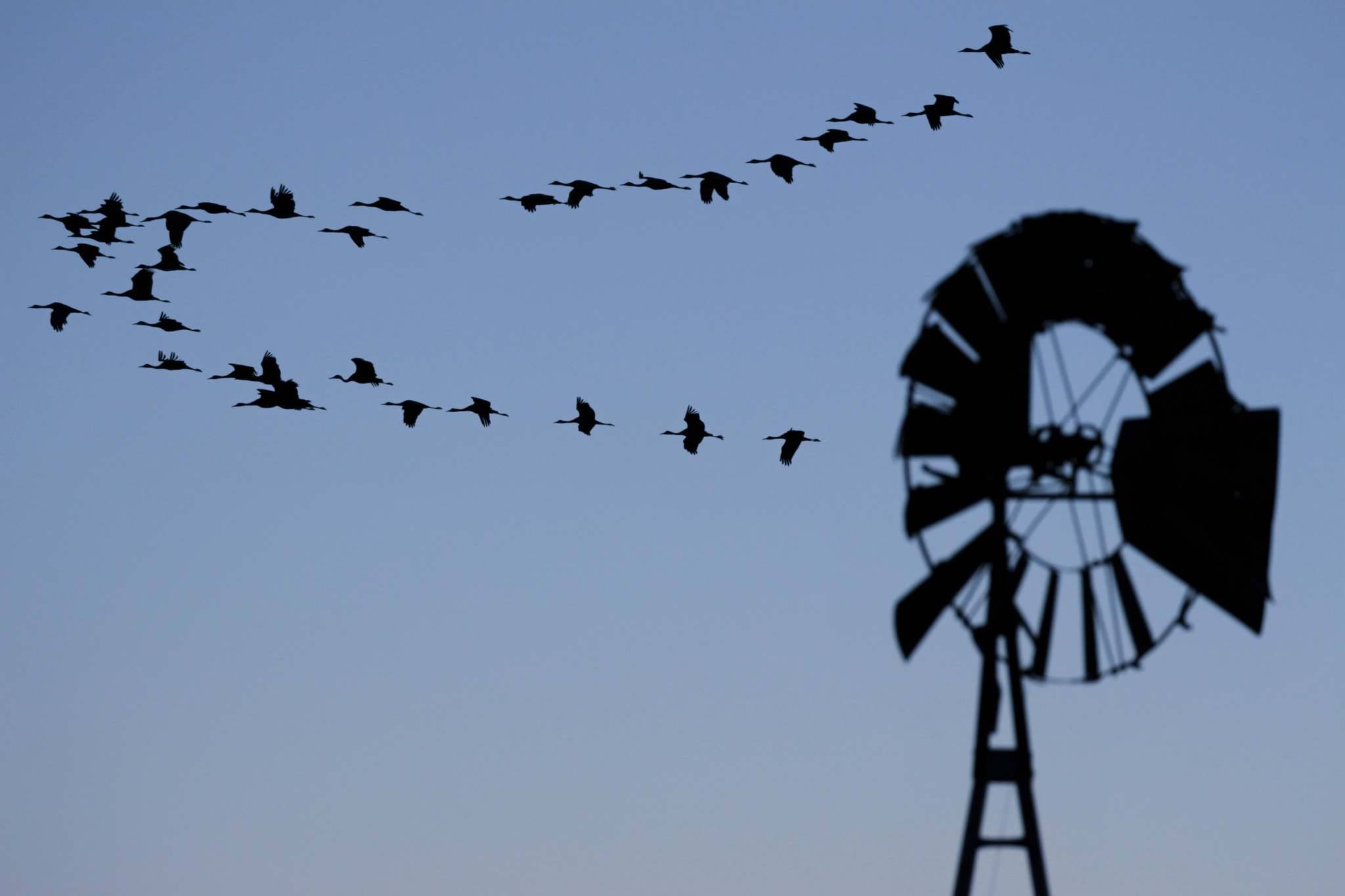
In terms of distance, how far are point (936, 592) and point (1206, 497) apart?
14.2ft

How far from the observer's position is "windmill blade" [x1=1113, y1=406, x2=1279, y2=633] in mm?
40938

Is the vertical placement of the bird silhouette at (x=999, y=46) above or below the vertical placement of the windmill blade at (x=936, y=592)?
above

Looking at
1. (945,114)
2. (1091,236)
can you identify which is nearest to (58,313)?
(945,114)

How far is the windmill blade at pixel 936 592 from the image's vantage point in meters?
41.1

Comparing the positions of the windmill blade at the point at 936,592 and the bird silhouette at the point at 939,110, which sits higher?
the bird silhouette at the point at 939,110

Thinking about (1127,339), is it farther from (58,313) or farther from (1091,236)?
(58,313)

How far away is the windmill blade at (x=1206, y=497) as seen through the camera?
40.9 m

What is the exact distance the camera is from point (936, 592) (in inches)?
1623

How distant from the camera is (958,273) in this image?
42.0m

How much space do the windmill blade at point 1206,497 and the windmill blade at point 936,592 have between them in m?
2.12

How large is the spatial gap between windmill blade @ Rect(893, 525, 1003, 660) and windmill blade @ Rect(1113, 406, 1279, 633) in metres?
2.12

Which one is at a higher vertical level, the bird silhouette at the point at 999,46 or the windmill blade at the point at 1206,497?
the bird silhouette at the point at 999,46

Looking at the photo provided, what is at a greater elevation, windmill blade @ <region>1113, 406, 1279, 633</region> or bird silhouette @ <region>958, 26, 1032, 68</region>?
bird silhouette @ <region>958, 26, 1032, 68</region>

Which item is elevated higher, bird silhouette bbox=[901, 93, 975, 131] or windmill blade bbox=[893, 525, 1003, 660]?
bird silhouette bbox=[901, 93, 975, 131]
